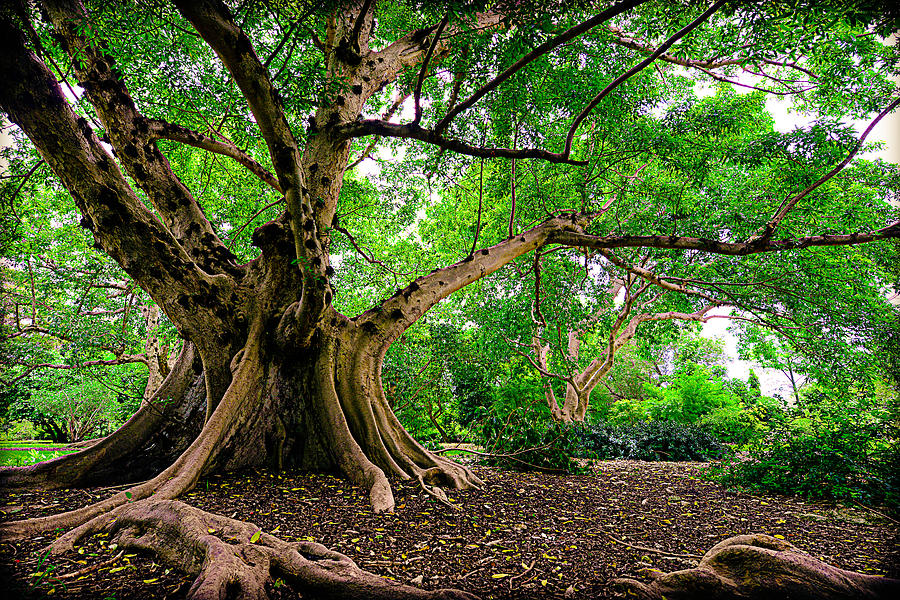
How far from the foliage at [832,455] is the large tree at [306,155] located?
8.33 feet

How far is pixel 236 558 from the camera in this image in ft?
6.77

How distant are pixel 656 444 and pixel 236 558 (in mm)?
11365

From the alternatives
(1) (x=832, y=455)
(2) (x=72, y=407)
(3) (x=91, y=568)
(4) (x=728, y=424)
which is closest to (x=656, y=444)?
(4) (x=728, y=424)

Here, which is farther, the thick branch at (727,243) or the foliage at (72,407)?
the foliage at (72,407)

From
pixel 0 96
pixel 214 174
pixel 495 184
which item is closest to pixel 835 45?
pixel 495 184

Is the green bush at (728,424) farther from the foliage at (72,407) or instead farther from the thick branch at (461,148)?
→ the foliage at (72,407)

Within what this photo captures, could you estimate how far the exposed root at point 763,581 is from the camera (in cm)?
193

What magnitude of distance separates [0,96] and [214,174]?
5783mm

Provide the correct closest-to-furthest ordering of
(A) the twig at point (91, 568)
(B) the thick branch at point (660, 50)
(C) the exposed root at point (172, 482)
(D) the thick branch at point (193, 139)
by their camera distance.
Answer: (A) the twig at point (91, 568)
(C) the exposed root at point (172, 482)
(B) the thick branch at point (660, 50)
(D) the thick branch at point (193, 139)

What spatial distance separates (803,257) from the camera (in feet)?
24.5

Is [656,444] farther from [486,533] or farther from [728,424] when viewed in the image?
[486,533]

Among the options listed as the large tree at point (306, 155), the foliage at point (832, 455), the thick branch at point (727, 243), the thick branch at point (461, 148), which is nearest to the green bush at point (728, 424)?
the foliage at point (832, 455)

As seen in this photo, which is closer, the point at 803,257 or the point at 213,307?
the point at 213,307

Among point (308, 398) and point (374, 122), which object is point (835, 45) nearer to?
point (374, 122)
